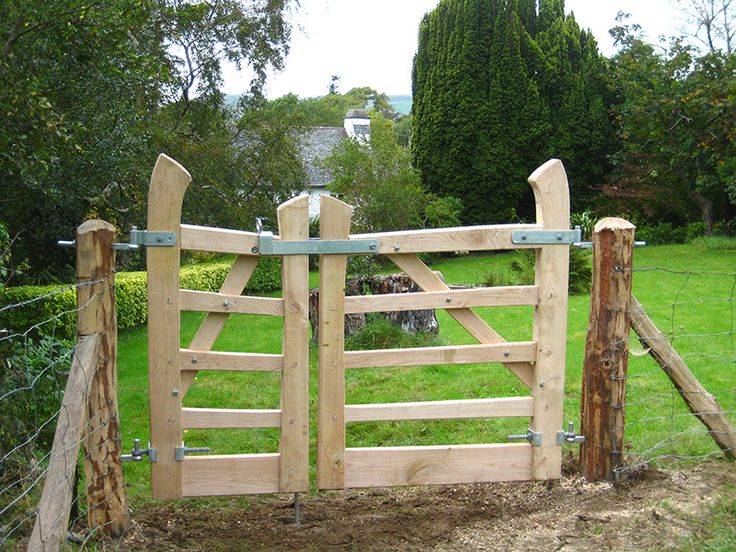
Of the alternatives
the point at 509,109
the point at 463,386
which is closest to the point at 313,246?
the point at 463,386

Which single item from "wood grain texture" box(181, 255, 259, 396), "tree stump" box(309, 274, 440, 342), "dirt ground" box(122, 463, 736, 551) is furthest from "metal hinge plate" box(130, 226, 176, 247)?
"tree stump" box(309, 274, 440, 342)

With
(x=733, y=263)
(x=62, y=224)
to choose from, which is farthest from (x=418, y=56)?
(x=62, y=224)

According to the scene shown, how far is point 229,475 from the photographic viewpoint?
419 cm

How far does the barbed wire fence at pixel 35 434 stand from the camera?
3.30 meters

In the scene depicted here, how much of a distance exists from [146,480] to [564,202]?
336 cm

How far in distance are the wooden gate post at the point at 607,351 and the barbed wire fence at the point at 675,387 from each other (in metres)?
0.13

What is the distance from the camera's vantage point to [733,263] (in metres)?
17.5

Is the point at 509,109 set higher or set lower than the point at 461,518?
higher

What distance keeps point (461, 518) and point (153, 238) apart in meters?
2.27

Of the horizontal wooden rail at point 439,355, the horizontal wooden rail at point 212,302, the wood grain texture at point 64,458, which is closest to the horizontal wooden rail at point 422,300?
the horizontal wooden rail at point 439,355

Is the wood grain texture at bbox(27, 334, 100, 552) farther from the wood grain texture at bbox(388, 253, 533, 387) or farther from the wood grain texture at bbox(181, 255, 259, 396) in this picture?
the wood grain texture at bbox(388, 253, 533, 387)

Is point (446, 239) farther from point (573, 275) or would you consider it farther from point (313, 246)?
point (573, 275)

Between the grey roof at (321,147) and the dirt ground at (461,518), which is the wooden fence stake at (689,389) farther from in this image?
the grey roof at (321,147)

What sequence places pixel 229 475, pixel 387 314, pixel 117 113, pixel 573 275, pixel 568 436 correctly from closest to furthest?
1. pixel 229 475
2. pixel 568 436
3. pixel 387 314
4. pixel 117 113
5. pixel 573 275
